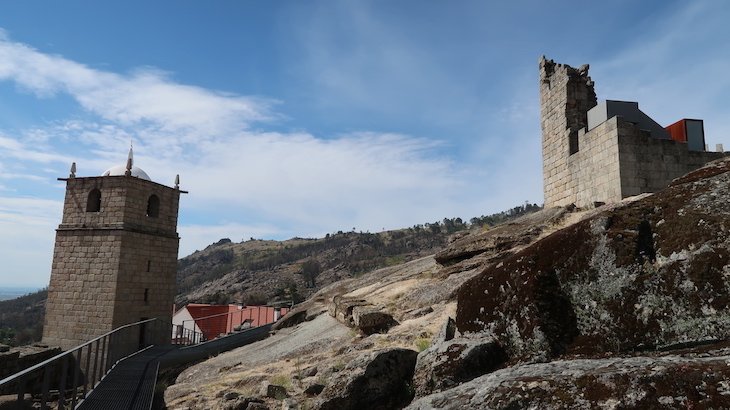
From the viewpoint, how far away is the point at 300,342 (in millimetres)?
13320

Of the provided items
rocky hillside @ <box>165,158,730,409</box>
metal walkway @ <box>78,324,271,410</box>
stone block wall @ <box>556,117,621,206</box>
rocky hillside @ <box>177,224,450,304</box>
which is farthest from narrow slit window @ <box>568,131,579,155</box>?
rocky hillside @ <box>177,224,450,304</box>

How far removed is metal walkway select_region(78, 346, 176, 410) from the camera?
9188 mm

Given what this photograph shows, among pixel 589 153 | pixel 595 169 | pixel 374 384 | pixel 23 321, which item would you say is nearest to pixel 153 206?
pixel 589 153

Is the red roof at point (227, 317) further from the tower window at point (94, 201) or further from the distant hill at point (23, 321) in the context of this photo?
the distant hill at point (23, 321)

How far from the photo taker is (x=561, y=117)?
16.7 meters

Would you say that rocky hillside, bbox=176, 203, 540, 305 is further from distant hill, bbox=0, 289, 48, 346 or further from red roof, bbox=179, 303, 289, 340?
distant hill, bbox=0, 289, 48, 346

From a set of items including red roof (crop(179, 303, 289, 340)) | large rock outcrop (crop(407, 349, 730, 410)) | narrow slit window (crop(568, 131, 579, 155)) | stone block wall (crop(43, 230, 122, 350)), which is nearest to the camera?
large rock outcrop (crop(407, 349, 730, 410))

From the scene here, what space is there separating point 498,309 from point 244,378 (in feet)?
22.5

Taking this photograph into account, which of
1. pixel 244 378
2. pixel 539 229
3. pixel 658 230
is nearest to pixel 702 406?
pixel 658 230

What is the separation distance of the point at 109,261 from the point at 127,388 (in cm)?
1493

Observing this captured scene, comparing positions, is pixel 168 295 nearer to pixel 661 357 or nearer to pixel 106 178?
pixel 106 178

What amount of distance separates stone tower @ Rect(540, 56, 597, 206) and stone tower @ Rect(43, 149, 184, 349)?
1939 centimetres

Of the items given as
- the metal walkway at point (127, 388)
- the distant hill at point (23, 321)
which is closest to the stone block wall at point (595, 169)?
the metal walkway at point (127, 388)

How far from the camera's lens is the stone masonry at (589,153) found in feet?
44.8
